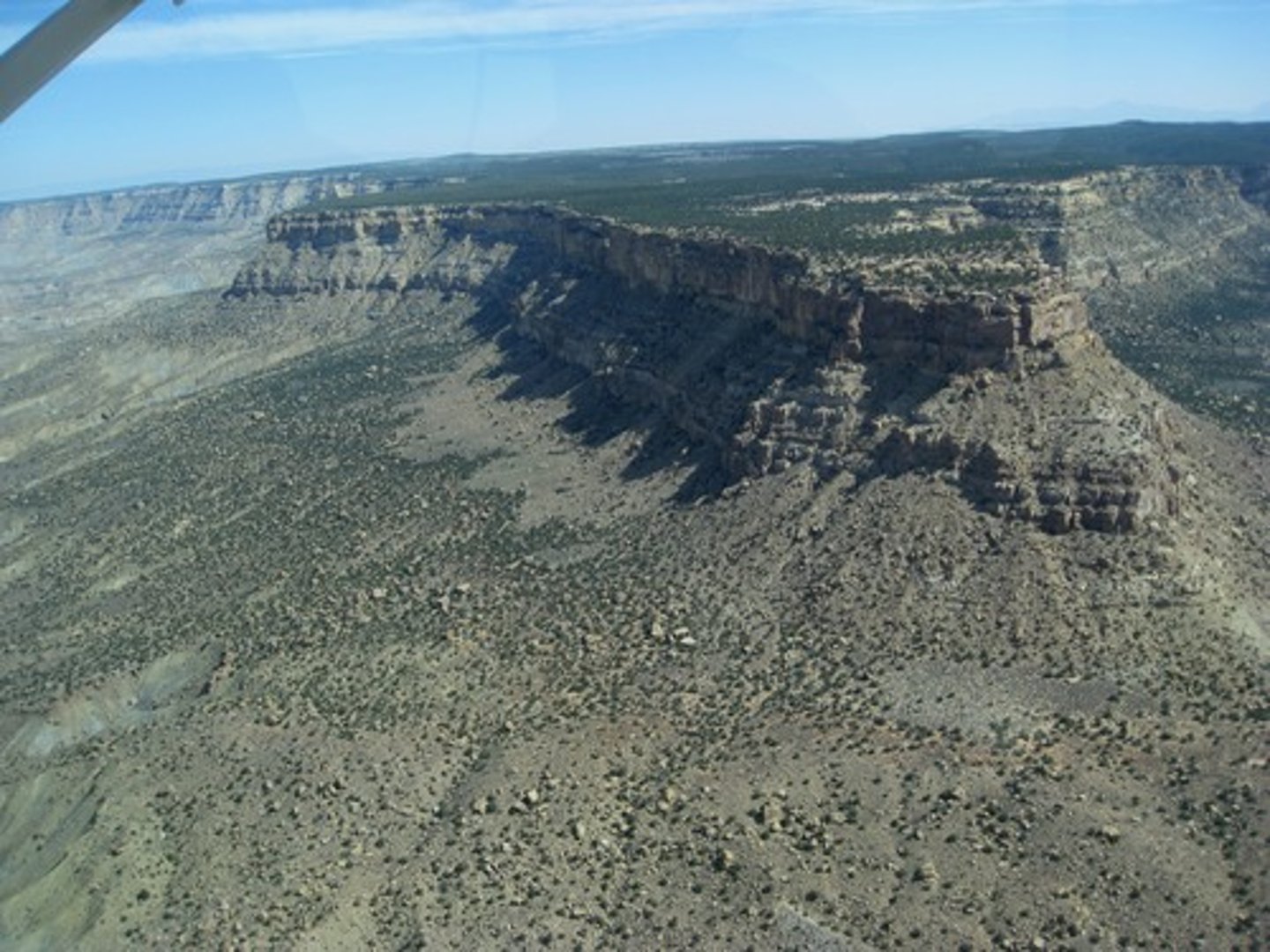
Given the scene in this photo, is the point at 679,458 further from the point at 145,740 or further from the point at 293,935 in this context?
the point at 293,935

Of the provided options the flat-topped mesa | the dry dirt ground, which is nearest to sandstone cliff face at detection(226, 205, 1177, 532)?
the flat-topped mesa

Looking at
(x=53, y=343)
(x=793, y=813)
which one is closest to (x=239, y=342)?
(x=53, y=343)

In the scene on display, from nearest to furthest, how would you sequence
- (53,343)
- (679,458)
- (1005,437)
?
(1005,437)
(679,458)
(53,343)

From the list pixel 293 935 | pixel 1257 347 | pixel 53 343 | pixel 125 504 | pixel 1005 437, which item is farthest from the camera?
pixel 53 343

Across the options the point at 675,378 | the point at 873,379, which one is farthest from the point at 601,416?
the point at 873,379

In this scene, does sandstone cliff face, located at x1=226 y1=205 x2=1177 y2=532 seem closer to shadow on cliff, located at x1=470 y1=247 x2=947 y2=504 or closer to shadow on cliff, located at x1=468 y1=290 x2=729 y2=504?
shadow on cliff, located at x1=470 y1=247 x2=947 y2=504

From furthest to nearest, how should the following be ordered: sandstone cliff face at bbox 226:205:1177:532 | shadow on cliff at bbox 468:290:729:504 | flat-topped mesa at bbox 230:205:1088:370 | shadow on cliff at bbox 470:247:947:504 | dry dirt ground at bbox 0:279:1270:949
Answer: shadow on cliff at bbox 468:290:729:504 → shadow on cliff at bbox 470:247:947:504 → flat-topped mesa at bbox 230:205:1088:370 → sandstone cliff face at bbox 226:205:1177:532 → dry dirt ground at bbox 0:279:1270:949

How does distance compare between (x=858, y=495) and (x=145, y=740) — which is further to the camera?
(x=858, y=495)
